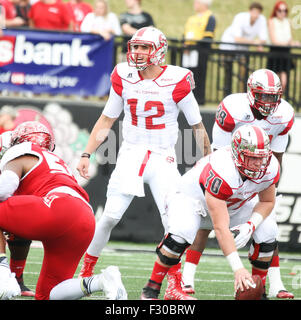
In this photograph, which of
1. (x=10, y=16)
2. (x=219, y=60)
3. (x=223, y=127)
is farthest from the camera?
(x=10, y=16)

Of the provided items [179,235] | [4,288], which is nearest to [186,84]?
[179,235]

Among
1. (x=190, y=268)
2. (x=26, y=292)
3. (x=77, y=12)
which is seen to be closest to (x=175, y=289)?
(x=190, y=268)

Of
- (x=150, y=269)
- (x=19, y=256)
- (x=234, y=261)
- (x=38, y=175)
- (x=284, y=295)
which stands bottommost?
(x=150, y=269)

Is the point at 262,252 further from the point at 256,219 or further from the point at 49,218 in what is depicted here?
the point at 49,218

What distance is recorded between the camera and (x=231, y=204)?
20.0 ft

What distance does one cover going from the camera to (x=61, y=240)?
5445 mm

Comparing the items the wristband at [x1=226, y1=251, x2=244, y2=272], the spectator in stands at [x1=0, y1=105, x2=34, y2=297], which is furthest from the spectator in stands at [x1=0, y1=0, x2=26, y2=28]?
the wristband at [x1=226, y1=251, x2=244, y2=272]

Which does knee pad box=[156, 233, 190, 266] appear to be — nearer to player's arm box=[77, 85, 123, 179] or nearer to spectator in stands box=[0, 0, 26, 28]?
player's arm box=[77, 85, 123, 179]

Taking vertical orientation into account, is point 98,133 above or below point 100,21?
below

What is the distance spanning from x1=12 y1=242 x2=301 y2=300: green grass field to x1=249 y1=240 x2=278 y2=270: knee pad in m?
0.40

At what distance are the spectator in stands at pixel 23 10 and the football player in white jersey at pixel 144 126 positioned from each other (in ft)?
16.9

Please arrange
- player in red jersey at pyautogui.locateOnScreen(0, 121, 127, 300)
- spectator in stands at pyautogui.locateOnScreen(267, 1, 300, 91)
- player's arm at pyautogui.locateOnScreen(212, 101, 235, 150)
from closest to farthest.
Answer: player in red jersey at pyautogui.locateOnScreen(0, 121, 127, 300) < player's arm at pyautogui.locateOnScreen(212, 101, 235, 150) < spectator in stands at pyautogui.locateOnScreen(267, 1, 300, 91)

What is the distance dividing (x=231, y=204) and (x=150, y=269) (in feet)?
8.31

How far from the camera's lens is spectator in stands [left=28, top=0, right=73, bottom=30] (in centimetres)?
1180
